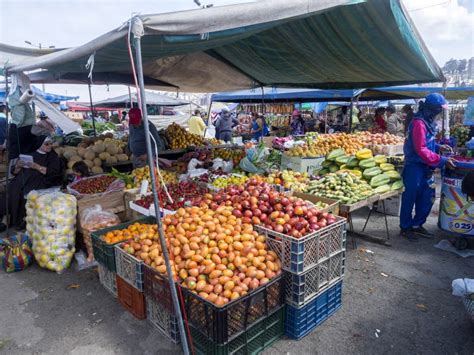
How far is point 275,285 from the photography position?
2.77m

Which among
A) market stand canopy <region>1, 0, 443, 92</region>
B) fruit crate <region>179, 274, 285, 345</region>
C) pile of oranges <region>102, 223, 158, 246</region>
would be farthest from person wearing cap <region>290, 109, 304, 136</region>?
fruit crate <region>179, 274, 285, 345</region>

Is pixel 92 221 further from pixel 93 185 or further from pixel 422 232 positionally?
pixel 422 232

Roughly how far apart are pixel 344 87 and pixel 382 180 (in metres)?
3.56

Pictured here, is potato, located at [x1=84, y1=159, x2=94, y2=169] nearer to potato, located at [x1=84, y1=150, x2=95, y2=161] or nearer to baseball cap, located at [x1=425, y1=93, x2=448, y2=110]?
potato, located at [x1=84, y1=150, x2=95, y2=161]

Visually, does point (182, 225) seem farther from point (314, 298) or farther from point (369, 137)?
point (369, 137)

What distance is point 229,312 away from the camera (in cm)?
239

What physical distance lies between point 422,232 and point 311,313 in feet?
10.5

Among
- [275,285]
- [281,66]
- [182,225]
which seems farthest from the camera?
[281,66]

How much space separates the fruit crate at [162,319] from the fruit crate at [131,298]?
0.16ft

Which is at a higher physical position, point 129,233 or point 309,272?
point 129,233

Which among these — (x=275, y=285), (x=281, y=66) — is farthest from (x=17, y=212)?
(x=281, y=66)

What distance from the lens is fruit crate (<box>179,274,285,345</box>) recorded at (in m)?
2.37

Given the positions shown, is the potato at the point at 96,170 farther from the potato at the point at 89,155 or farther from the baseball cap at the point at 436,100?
the baseball cap at the point at 436,100

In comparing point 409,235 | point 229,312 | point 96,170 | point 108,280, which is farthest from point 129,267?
point 409,235
